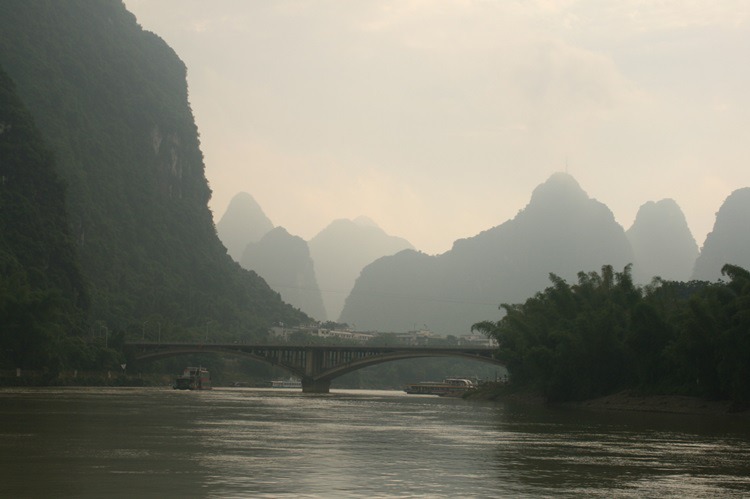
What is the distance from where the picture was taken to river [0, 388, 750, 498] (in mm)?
23078

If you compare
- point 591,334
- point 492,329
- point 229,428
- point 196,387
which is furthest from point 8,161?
point 229,428

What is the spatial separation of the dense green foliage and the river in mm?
18292

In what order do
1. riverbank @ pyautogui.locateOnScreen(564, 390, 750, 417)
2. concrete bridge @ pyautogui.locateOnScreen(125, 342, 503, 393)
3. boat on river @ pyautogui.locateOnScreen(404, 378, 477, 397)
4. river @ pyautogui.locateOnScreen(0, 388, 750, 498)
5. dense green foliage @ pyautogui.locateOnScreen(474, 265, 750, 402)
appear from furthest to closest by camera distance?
boat on river @ pyautogui.locateOnScreen(404, 378, 477, 397)
concrete bridge @ pyautogui.locateOnScreen(125, 342, 503, 393)
riverbank @ pyautogui.locateOnScreen(564, 390, 750, 417)
dense green foliage @ pyautogui.locateOnScreen(474, 265, 750, 402)
river @ pyautogui.locateOnScreen(0, 388, 750, 498)

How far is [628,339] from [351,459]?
56.0 meters

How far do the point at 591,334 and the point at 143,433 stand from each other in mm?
54964

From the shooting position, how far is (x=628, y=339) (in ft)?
270

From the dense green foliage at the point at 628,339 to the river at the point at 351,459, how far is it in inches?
720

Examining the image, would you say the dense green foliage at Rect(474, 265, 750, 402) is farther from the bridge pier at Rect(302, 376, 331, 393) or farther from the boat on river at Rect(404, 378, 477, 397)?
the bridge pier at Rect(302, 376, 331, 393)

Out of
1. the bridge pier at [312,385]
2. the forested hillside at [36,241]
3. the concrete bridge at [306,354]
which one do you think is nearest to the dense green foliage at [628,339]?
the concrete bridge at [306,354]

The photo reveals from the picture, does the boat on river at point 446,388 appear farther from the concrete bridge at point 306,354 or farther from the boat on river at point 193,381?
the boat on river at point 193,381

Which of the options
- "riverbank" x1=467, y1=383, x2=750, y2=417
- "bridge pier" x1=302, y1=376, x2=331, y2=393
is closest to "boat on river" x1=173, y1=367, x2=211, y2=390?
"bridge pier" x1=302, y1=376, x2=331, y2=393

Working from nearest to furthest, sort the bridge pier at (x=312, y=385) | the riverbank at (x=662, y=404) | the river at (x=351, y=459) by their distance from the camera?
the river at (x=351, y=459), the riverbank at (x=662, y=404), the bridge pier at (x=312, y=385)

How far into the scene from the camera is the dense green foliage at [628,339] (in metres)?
68.9

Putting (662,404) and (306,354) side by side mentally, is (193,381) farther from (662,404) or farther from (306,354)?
(662,404)
